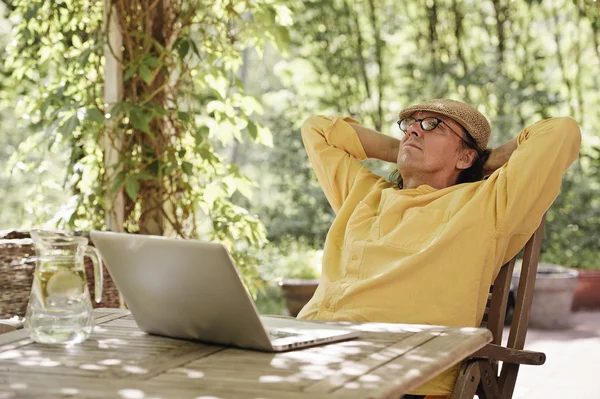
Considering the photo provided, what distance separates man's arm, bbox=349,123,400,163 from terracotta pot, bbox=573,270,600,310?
14.6ft

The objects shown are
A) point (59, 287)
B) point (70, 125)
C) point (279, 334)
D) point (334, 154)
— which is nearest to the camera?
point (59, 287)

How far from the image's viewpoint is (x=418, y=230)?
7.89 feet

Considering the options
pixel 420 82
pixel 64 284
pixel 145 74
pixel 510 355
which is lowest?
pixel 510 355

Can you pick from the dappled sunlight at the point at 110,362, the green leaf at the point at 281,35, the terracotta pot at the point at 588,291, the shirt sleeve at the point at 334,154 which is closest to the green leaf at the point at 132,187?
the green leaf at the point at 281,35

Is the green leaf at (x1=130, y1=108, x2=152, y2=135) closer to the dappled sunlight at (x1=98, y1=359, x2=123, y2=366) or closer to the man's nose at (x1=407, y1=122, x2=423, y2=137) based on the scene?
the man's nose at (x1=407, y1=122, x2=423, y2=137)

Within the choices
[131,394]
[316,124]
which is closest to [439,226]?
[316,124]

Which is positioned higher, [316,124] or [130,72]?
[130,72]

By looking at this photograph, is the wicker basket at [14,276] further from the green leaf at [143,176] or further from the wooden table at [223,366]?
the wooden table at [223,366]

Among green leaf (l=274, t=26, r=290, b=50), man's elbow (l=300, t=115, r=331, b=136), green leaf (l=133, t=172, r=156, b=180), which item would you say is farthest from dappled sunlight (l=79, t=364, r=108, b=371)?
green leaf (l=274, t=26, r=290, b=50)

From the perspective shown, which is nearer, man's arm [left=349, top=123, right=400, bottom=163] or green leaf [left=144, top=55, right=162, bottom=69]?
man's arm [left=349, top=123, right=400, bottom=163]

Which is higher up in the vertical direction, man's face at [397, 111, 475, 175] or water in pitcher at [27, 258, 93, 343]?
man's face at [397, 111, 475, 175]

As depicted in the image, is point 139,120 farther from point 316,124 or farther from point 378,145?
point 378,145

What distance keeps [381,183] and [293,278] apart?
3.33 metres

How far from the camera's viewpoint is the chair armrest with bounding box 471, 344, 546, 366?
204 cm
